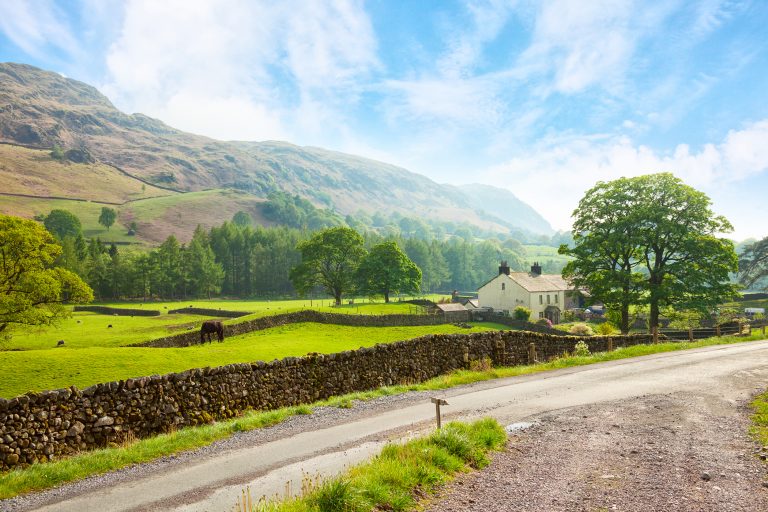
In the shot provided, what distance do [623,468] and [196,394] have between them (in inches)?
523

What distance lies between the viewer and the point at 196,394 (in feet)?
54.4

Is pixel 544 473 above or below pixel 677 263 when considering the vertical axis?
below

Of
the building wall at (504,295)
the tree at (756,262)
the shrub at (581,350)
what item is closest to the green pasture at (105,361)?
the shrub at (581,350)

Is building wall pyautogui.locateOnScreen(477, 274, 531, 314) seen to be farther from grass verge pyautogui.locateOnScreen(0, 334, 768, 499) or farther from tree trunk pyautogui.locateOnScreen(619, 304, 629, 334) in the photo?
grass verge pyautogui.locateOnScreen(0, 334, 768, 499)

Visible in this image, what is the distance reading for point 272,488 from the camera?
9.48 meters

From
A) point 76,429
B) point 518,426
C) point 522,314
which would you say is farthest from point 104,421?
point 522,314

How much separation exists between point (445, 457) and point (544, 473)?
2088mm

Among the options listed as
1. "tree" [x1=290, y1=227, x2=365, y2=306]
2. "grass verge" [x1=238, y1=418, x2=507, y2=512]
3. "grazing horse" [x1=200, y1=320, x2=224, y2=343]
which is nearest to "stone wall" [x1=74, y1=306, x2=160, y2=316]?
"tree" [x1=290, y1=227, x2=365, y2=306]

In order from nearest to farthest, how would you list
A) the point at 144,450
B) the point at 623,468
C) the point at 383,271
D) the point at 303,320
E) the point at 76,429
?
the point at 623,468 < the point at 144,450 < the point at 76,429 < the point at 303,320 < the point at 383,271

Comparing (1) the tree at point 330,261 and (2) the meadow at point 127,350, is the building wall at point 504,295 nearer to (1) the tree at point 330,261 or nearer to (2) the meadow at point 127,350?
(2) the meadow at point 127,350

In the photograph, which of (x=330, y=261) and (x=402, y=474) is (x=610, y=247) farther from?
(x=330, y=261)

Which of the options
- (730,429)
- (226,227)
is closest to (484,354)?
(730,429)

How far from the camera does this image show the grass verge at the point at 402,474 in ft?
26.0

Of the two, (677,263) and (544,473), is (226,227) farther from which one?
(544,473)
